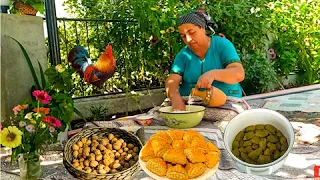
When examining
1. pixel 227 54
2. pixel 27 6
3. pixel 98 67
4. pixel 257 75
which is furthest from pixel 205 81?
pixel 257 75

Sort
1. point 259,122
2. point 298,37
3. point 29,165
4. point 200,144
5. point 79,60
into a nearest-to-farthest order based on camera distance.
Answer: point 200,144
point 29,165
point 259,122
point 79,60
point 298,37

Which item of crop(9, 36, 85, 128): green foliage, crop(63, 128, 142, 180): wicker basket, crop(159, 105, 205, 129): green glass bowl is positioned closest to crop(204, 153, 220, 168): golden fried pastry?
crop(63, 128, 142, 180): wicker basket

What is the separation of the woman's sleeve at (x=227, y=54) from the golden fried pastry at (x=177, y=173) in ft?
3.81

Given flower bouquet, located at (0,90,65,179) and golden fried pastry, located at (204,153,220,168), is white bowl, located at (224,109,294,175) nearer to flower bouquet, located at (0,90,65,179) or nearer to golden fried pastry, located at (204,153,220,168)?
golden fried pastry, located at (204,153,220,168)

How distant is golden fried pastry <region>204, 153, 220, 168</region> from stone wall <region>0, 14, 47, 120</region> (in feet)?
5.46

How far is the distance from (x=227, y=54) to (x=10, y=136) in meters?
1.44

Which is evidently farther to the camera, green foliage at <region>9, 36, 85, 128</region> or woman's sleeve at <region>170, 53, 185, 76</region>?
woman's sleeve at <region>170, 53, 185, 76</region>

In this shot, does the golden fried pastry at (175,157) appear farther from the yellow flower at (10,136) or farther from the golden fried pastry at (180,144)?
the yellow flower at (10,136)

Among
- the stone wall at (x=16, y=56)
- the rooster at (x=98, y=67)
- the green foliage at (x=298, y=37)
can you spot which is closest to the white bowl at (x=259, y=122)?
the rooster at (x=98, y=67)

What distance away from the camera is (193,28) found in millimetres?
2189

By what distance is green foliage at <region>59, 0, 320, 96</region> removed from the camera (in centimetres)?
354

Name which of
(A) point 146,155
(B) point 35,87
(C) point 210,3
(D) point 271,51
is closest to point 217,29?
(C) point 210,3

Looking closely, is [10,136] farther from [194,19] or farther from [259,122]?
[194,19]

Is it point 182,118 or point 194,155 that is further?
point 182,118
